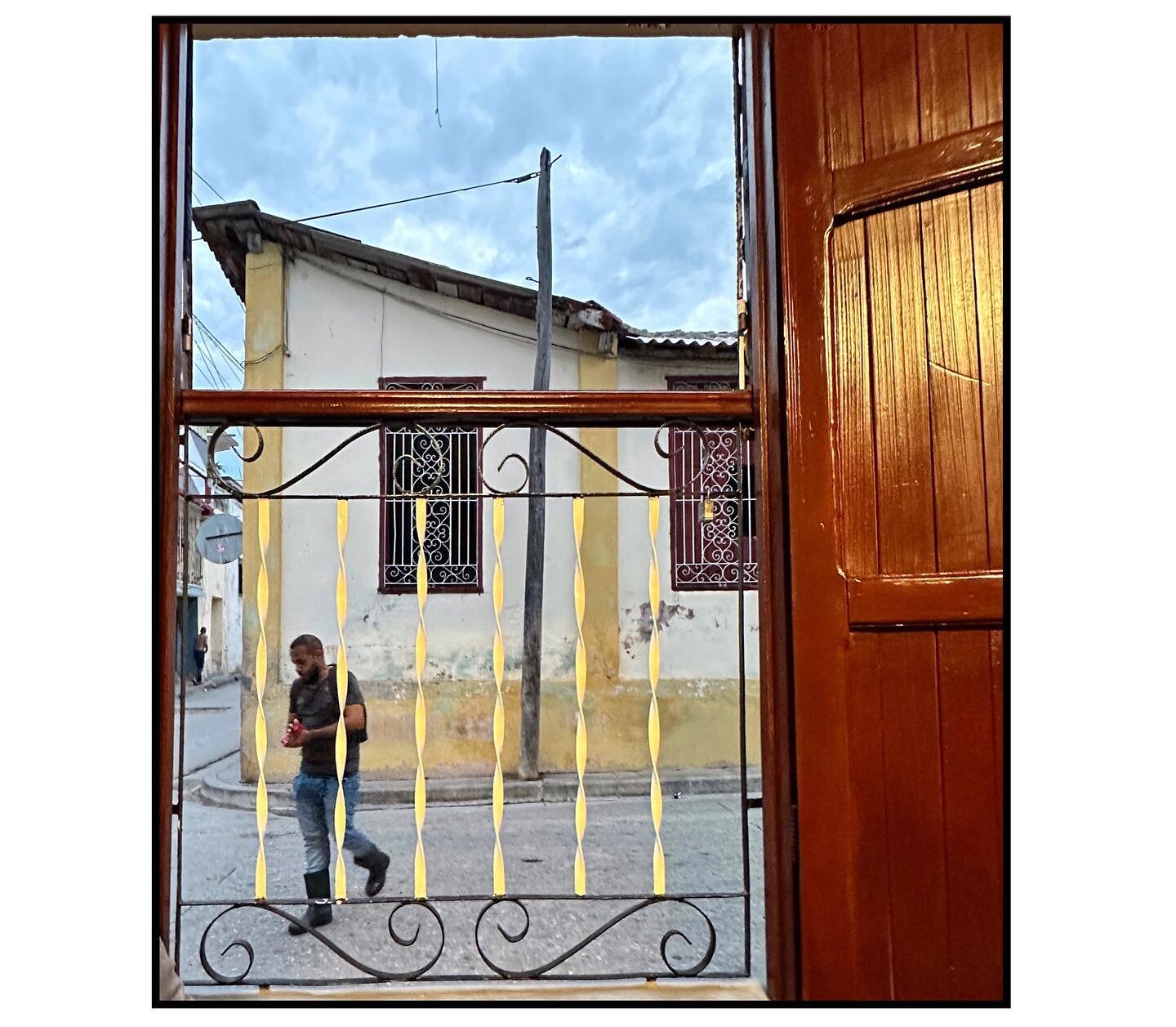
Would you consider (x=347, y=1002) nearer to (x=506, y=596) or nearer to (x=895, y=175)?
(x=895, y=175)

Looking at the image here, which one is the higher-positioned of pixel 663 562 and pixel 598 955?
pixel 663 562

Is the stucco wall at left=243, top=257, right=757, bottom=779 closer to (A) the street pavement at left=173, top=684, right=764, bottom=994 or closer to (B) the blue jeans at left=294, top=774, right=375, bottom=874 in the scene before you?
(A) the street pavement at left=173, top=684, right=764, bottom=994

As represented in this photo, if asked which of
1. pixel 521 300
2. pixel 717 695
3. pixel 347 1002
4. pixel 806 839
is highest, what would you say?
pixel 521 300

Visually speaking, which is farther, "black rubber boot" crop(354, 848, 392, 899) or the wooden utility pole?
the wooden utility pole

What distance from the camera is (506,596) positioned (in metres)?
6.77

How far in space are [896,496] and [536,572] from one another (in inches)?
205

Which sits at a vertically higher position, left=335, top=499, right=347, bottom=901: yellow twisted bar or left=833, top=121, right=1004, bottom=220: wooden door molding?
left=833, top=121, right=1004, bottom=220: wooden door molding

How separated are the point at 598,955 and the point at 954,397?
103 inches

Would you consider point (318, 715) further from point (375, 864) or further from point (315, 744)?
point (375, 864)

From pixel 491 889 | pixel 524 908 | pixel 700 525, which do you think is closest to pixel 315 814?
pixel 491 889

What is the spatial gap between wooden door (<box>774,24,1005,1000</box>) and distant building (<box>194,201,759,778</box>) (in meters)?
4.83

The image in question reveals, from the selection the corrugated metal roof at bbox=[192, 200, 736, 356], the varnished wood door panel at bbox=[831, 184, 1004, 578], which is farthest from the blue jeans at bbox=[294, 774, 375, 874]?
the corrugated metal roof at bbox=[192, 200, 736, 356]

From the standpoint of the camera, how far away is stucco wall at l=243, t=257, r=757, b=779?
6320 millimetres

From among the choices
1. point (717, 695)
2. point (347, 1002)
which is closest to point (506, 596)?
point (717, 695)
